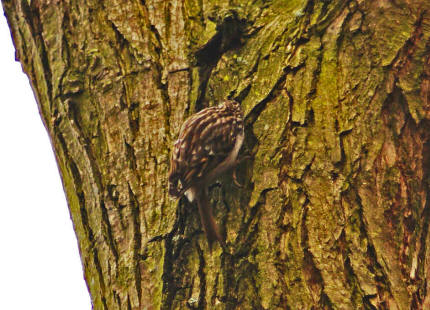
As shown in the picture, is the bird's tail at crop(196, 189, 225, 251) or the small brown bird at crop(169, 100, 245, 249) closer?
the bird's tail at crop(196, 189, 225, 251)

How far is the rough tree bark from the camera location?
2.10m

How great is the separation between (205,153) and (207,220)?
A: 23.5 inches

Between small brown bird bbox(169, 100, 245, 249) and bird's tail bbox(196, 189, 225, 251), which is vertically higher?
small brown bird bbox(169, 100, 245, 249)

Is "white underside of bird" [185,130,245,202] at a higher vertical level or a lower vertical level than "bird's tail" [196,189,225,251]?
higher

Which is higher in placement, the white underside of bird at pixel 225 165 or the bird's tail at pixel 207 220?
the white underside of bird at pixel 225 165

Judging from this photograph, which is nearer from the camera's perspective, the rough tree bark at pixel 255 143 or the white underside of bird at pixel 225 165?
the rough tree bark at pixel 255 143

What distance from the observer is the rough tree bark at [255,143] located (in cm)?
210

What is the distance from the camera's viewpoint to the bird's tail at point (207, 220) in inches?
86.4

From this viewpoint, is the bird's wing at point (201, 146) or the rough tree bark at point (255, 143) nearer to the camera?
the rough tree bark at point (255, 143)

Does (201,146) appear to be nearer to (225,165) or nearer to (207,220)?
(225,165)

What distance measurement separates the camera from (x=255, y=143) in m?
2.32

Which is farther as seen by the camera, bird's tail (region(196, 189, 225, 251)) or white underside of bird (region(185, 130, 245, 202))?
white underside of bird (region(185, 130, 245, 202))

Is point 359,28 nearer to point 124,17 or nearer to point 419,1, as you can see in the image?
point 419,1

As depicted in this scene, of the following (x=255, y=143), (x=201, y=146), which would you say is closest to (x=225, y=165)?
(x=255, y=143)
